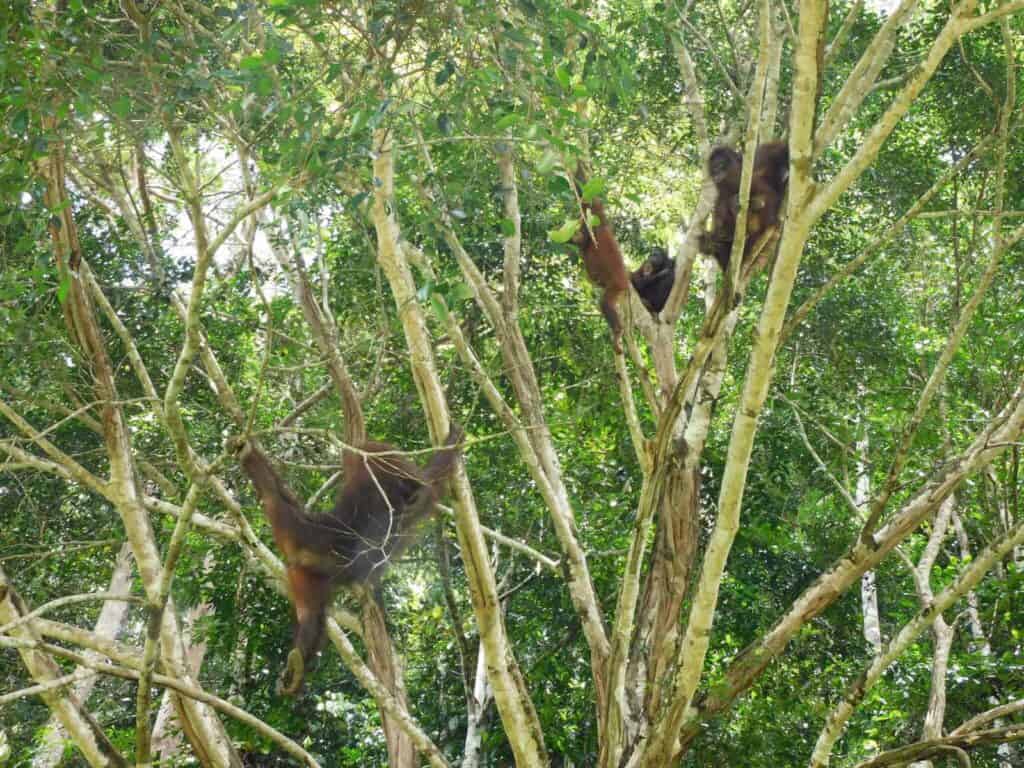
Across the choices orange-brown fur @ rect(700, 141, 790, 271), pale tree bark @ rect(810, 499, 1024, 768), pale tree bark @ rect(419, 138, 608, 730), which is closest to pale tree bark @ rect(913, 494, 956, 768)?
pale tree bark @ rect(810, 499, 1024, 768)

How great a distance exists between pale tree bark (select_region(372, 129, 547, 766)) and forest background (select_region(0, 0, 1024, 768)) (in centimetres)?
2

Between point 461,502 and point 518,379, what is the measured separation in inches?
46.6

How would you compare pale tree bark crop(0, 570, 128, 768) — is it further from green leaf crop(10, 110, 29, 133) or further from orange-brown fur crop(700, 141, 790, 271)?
orange-brown fur crop(700, 141, 790, 271)

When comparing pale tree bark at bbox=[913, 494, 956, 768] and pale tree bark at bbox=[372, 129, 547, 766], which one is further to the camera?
pale tree bark at bbox=[913, 494, 956, 768]

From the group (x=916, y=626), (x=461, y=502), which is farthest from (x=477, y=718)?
(x=916, y=626)

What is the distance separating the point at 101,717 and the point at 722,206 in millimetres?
7364

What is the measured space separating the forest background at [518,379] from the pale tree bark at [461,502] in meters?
0.02

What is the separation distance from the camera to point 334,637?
194 inches

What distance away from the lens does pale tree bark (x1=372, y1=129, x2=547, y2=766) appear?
4.11 metres

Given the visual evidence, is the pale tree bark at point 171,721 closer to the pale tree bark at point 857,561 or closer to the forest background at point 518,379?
the forest background at point 518,379

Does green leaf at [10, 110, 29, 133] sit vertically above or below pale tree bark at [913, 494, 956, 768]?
above

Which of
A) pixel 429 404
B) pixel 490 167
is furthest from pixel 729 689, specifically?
pixel 490 167

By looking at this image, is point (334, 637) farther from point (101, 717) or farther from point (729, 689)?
point (101, 717)

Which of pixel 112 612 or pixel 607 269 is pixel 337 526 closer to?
pixel 607 269
